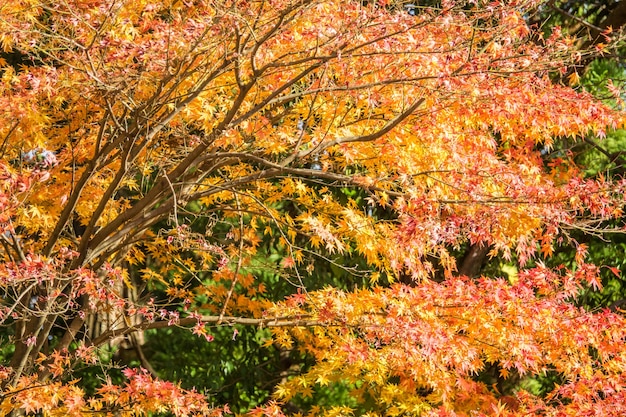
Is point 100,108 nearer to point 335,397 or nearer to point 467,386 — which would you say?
point 467,386

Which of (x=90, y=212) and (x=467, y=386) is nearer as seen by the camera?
(x=467, y=386)

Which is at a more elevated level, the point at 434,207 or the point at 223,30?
the point at 223,30

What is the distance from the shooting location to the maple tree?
4809mm

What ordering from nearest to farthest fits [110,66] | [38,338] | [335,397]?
[110,66]
[38,338]
[335,397]

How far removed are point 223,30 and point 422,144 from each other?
1.78 meters

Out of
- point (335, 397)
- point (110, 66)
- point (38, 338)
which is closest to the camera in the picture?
point (110, 66)

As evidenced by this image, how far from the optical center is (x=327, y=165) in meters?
5.45

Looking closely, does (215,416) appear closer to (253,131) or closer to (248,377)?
(253,131)

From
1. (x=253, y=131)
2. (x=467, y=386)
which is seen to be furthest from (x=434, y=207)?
(x=467, y=386)

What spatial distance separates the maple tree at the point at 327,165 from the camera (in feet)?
15.8

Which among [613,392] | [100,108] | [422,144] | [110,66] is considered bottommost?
[613,392]

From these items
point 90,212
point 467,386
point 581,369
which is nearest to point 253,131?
point 90,212

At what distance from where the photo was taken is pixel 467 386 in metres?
6.23

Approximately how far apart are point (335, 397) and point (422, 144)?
12.9ft
